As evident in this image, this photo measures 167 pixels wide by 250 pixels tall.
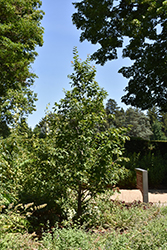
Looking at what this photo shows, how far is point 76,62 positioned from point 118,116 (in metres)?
47.1

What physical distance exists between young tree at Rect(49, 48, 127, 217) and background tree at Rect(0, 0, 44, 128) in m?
7.53

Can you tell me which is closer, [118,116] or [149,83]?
[149,83]

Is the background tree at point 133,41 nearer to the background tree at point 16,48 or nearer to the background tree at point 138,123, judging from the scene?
the background tree at point 16,48

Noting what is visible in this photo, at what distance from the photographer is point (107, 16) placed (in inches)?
474

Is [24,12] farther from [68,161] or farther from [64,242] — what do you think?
[64,242]

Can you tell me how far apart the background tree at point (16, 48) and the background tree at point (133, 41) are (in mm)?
2832

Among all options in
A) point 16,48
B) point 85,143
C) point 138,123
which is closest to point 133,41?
point 16,48

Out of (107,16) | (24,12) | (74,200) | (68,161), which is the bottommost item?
(74,200)

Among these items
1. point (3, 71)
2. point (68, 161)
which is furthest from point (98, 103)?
point (3, 71)

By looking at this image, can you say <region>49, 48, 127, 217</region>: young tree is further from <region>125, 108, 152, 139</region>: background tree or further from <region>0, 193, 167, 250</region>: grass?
<region>125, 108, 152, 139</region>: background tree

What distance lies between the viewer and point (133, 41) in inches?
450

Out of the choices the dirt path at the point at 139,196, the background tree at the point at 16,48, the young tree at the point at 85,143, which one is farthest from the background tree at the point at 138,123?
the young tree at the point at 85,143

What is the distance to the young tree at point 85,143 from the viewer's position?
168 inches

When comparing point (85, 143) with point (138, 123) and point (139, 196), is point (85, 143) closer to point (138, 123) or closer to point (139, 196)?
point (139, 196)
